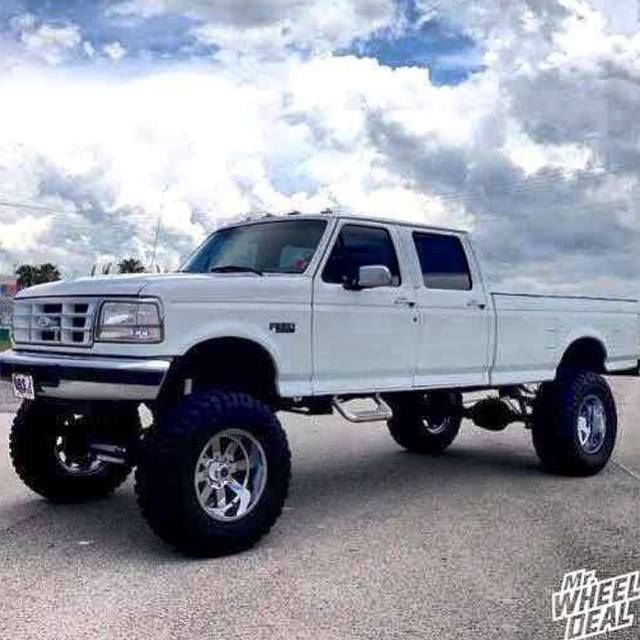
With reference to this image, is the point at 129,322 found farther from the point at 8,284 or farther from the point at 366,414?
the point at 8,284

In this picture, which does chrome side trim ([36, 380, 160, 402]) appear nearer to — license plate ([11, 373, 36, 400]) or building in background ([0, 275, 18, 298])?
license plate ([11, 373, 36, 400])

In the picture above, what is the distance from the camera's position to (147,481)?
532cm

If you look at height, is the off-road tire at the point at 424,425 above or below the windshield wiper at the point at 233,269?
below

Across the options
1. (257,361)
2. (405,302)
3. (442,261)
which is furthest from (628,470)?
(257,361)

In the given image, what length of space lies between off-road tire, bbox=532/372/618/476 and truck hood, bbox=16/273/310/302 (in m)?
3.22

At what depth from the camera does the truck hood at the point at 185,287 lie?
549 centimetres

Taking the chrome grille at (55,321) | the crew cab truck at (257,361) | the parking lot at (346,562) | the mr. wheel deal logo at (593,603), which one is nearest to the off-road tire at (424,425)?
the crew cab truck at (257,361)

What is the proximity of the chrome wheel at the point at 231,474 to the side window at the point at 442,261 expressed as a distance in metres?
2.32

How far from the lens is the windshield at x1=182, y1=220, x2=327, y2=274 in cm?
660

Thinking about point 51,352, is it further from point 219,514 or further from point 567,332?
point 567,332

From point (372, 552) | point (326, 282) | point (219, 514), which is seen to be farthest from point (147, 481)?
point (326, 282)

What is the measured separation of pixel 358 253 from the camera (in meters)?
6.85

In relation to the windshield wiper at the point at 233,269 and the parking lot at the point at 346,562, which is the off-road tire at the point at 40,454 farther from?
the windshield wiper at the point at 233,269

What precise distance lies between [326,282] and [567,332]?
10.3ft
